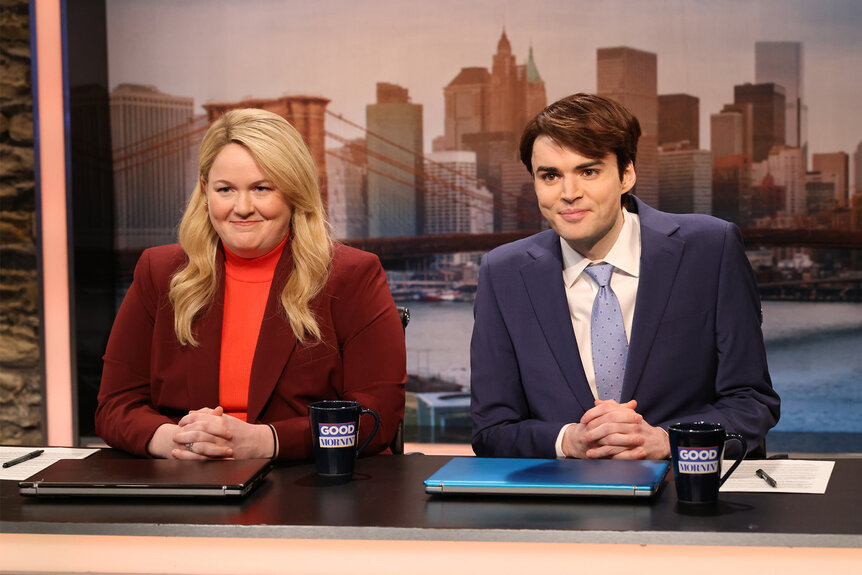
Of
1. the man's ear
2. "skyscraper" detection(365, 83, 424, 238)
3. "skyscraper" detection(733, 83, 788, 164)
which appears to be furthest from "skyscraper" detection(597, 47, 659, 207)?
the man's ear

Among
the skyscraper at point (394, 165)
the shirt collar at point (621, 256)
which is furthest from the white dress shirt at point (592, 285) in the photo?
the skyscraper at point (394, 165)

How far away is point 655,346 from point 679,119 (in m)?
2.36

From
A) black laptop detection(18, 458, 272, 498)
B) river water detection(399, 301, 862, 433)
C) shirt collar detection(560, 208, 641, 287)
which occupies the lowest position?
river water detection(399, 301, 862, 433)

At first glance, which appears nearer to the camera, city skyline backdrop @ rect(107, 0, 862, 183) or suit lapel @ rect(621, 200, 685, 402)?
suit lapel @ rect(621, 200, 685, 402)

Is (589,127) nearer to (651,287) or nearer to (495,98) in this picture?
(651,287)

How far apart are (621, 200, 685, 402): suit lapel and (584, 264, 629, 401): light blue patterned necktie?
0.04 m

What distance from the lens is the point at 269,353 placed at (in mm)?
2068

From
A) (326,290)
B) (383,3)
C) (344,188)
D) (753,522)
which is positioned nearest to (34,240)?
(344,188)

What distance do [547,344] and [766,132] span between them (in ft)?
8.08

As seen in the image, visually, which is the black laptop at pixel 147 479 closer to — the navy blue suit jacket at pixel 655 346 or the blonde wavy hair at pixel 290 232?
the blonde wavy hair at pixel 290 232

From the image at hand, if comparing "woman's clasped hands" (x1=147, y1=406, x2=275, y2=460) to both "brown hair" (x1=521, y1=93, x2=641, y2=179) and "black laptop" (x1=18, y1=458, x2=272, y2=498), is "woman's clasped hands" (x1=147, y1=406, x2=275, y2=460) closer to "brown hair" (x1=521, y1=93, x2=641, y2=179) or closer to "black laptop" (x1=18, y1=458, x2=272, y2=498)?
"black laptop" (x1=18, y1=458, x2=272, y2=498)

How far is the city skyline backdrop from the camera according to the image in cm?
403

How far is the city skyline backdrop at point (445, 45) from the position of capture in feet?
13.2

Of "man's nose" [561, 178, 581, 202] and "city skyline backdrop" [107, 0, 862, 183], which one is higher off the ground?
"city skyline backdrop" [107, 0, 862, 183]
